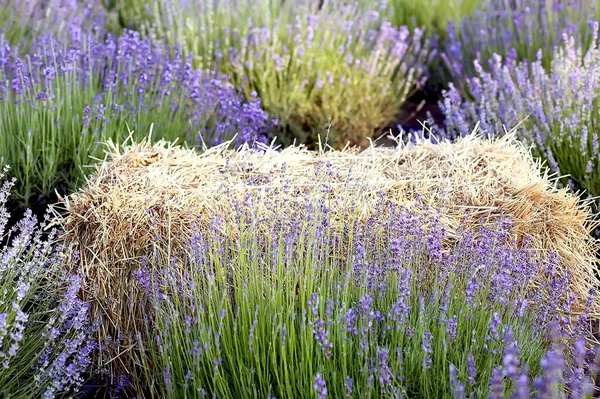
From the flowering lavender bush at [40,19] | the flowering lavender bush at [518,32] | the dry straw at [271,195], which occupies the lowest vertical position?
the flowering lavender bush at [40,19]

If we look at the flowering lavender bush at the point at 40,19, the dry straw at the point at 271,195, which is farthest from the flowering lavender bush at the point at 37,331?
the flowering lavender bush at the point at 40,19

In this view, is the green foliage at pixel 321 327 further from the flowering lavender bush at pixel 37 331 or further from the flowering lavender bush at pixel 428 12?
the flowering lavender bush at pixel 428 12

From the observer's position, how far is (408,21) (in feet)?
20.9

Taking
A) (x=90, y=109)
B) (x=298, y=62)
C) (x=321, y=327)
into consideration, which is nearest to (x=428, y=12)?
(x=298, y=62)

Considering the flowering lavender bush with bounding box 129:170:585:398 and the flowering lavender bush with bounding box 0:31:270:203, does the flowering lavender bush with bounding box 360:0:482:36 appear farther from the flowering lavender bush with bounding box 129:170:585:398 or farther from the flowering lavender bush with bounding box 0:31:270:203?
the flowering lavender bush with bounding box 129:170:585:398

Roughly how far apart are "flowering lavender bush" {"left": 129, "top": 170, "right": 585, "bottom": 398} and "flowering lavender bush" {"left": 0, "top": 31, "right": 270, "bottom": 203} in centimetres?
93

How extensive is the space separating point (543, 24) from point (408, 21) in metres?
1.42

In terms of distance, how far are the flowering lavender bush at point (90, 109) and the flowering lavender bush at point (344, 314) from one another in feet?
3.07

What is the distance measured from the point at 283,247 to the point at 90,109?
1.47 m

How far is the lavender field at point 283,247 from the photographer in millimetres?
1972

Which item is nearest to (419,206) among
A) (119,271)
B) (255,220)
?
(255,220)

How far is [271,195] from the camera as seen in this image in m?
2.68

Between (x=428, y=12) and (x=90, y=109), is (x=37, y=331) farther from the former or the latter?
(x=428, y=12)

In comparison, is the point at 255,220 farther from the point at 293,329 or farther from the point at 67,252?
the point at 67,252
